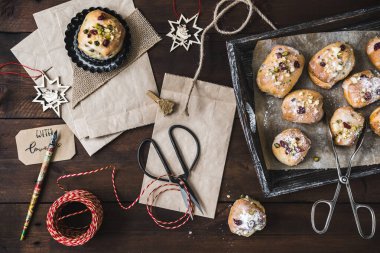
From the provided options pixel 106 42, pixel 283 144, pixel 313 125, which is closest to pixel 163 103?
pixel 106 42

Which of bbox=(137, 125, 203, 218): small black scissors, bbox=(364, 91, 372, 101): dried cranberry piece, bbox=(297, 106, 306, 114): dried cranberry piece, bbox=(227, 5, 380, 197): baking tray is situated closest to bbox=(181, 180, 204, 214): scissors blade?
bbox=(137, 125, 203, 218): small black scissors

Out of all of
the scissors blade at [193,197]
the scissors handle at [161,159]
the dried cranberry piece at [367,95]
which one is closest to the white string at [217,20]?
the scissors handle at [161,159]

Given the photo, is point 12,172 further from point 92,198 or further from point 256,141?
point 256,141

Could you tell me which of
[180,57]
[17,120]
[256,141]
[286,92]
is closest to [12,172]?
[17,120]

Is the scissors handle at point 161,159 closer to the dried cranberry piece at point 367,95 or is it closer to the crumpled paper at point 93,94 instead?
the crumpled paper at point 93,94

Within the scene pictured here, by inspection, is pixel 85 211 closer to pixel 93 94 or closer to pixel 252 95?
pixel 93 94

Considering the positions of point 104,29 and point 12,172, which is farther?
point 12,172

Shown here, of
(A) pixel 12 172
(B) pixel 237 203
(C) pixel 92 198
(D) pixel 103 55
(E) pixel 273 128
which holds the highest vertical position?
(E) pixel 273 128
